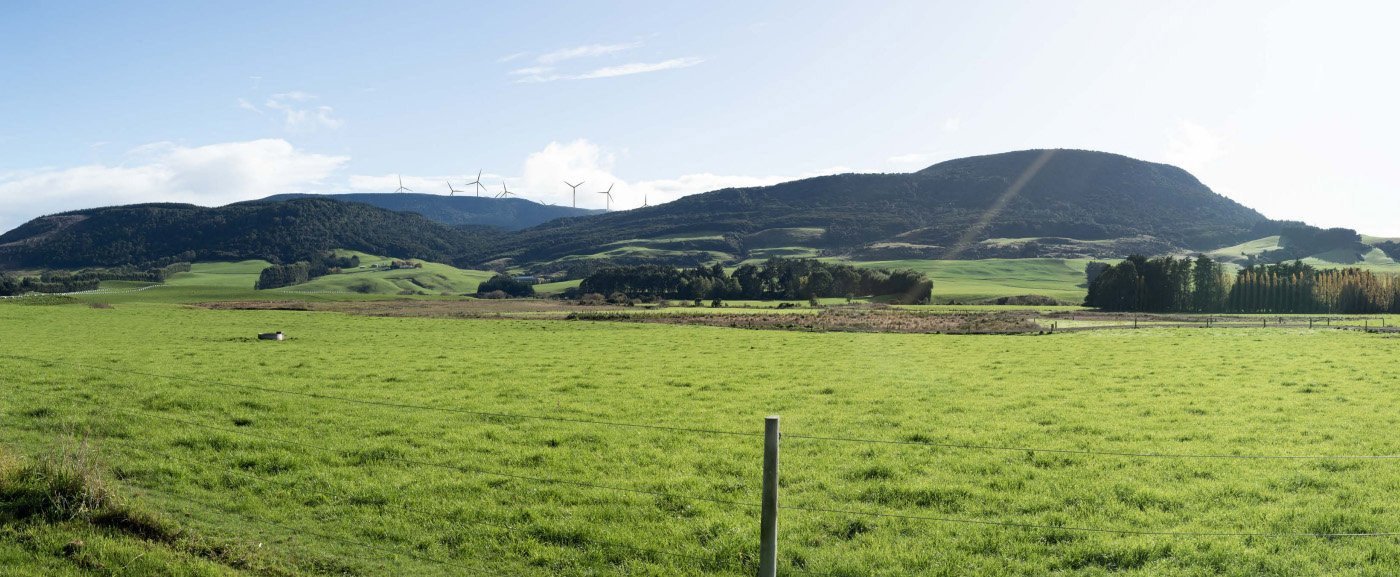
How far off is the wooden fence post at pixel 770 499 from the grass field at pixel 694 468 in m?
1.77

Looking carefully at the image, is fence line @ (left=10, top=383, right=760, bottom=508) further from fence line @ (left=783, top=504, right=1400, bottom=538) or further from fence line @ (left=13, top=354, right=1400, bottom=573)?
fence line @ (left=783, top=504, right=1400, bottom=538)

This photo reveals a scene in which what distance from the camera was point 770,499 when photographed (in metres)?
8.34

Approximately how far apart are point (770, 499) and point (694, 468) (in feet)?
22.7

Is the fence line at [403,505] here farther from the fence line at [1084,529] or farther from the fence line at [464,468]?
the fence line at [1084,529]

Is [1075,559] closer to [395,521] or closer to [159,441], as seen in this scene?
[395,521]

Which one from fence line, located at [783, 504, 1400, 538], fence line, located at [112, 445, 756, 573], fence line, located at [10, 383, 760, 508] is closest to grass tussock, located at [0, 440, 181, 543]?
fence line, located at [112, 445, 756, 573]

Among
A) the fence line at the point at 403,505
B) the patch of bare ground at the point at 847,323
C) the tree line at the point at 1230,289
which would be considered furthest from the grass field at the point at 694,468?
the tree line at the point at 1230,289

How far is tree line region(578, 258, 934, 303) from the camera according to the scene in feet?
469

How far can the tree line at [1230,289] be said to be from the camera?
115 m

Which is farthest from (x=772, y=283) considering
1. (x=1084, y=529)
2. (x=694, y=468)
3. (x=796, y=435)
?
(x=1084, y=529)

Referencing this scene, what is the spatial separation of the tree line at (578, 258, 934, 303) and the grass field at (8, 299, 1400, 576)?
110 m

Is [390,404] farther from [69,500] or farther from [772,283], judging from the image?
[772,283]

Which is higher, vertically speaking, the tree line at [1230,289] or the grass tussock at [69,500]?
the tree line at [1230,289]

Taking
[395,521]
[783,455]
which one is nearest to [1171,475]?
[783,455]
